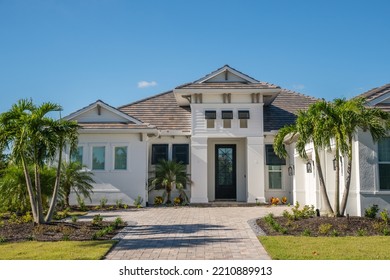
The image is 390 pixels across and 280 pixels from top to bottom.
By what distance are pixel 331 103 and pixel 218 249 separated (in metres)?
6.06

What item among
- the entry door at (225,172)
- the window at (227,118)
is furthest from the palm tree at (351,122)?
the entry door at (225,172)

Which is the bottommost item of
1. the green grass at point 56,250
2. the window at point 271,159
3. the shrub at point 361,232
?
the green grass at point 56,250

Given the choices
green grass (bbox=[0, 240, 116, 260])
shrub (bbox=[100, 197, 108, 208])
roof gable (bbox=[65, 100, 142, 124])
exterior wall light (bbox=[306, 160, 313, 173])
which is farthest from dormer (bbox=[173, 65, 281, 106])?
green grass (bbox=[0, 240, 116, 260])

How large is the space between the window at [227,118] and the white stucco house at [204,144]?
48mm

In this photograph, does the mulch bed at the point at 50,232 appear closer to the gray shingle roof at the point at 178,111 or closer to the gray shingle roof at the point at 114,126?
the gray shingle roof at the point at 114,126

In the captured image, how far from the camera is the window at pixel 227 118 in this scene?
19.7 metres

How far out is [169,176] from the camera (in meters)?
19.1

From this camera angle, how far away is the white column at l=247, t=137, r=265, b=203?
19641mm

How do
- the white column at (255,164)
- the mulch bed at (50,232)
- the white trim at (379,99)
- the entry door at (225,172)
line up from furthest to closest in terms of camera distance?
1. the entry door at (225,172)
2. the white column at (255,164)
3. the white trim at (379,99)
4. the mulch bed at (50,232)

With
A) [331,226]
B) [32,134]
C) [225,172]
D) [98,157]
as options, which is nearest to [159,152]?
[98,157]

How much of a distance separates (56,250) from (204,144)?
12.4 metres

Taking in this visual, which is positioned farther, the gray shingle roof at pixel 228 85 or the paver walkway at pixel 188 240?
the gray shingle roof at pixel 228 85

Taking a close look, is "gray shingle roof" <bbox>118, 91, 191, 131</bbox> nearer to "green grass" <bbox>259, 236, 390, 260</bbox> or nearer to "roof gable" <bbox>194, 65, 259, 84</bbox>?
"roof gable" <bbox>194, 65, 259, 84</bbox>
